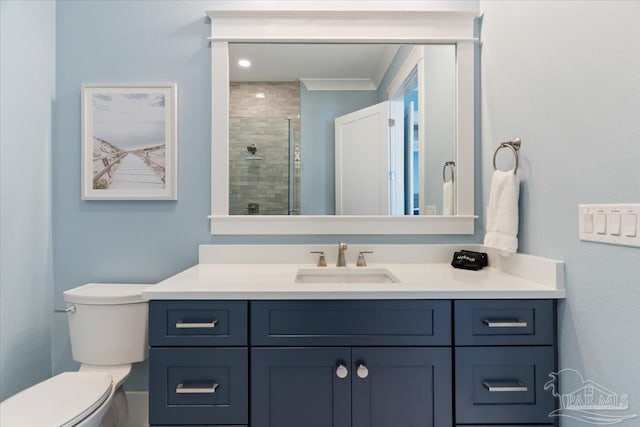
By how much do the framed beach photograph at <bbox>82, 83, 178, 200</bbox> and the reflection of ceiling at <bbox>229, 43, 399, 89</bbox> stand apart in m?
0.40

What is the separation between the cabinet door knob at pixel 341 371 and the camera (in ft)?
3.86

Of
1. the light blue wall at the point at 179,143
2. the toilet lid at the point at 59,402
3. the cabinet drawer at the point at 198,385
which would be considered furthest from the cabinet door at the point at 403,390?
the light blue wall at the point at 179,143

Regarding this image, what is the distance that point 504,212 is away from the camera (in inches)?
56.6

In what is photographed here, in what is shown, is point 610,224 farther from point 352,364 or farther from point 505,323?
point 352,364

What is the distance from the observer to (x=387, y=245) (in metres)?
1.79

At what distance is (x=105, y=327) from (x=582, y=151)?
191 centimetres

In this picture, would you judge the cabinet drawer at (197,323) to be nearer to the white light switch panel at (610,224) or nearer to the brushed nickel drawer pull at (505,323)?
the brushed nickel drawer pull at (505,323)

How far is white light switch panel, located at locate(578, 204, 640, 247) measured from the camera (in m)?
0.90

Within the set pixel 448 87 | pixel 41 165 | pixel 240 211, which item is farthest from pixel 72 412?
pixel 448 87

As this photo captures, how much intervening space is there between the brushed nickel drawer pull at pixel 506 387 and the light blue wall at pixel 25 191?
6.29ft

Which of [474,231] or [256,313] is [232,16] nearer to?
[256,313]

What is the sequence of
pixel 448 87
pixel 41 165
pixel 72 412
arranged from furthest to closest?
pixel 448 87, pixel 41 165, pixel 72 412

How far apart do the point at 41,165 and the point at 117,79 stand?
1.81 feet

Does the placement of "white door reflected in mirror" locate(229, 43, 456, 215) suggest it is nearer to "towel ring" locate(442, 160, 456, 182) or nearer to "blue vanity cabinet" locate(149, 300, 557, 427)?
"towel ring" locate(442, 160, 456, 182)
